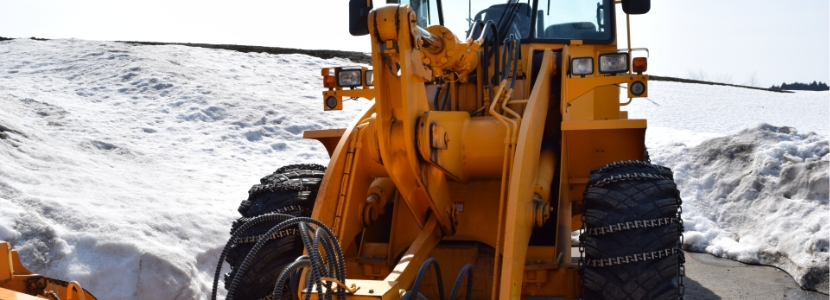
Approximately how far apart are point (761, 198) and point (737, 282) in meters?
3.05

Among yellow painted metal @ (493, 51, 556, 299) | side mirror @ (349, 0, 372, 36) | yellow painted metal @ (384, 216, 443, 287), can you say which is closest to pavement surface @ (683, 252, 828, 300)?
yellow painted metal @ (493, 51, 556, 299)

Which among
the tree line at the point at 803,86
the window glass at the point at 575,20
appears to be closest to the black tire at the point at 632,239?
the window glass at the point at 575,20

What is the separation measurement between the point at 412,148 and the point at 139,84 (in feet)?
45.3

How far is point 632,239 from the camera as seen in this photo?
478 centimetres

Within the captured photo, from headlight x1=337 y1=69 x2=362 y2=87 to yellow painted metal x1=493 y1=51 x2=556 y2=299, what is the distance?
5.14 ft

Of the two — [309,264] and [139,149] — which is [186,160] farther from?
[309,264]

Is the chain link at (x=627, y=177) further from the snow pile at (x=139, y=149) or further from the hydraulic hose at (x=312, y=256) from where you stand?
the snow pile at (x=139, y=149)

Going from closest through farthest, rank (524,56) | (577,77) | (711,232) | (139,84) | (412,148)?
1. (412,148)
2. (577,77)
3. (524,56)
4. (711,232)
5. (139,84)

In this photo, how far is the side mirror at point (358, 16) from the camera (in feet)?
19.7

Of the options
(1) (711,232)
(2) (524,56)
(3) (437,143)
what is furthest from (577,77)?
(1) (711,232)

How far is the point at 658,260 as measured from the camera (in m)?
4.76

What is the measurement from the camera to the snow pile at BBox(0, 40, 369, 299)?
288 inches

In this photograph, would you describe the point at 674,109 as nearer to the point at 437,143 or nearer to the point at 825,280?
the point at 825,280

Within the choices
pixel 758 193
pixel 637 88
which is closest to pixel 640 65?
pixel 637 88
